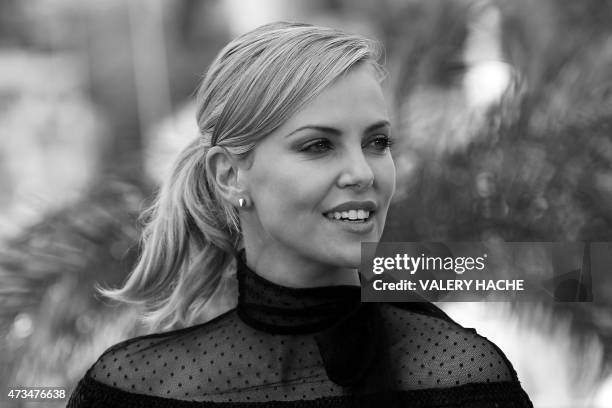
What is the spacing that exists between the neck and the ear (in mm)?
116

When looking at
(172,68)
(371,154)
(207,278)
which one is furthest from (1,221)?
(371,154)

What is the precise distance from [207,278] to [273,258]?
306mm

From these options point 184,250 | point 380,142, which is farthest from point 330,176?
point 184,250

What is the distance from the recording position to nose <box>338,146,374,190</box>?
128 cm

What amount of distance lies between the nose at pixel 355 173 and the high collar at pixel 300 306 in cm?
20

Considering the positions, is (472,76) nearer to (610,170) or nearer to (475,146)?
(475,146)

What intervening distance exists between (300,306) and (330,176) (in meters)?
0.26

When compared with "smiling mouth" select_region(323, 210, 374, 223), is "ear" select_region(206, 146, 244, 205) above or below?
above

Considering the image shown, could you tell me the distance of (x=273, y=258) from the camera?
144cm

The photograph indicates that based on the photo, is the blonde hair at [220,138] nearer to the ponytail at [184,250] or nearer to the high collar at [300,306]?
the ponytail at [184,250]

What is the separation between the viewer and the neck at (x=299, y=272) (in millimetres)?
1401

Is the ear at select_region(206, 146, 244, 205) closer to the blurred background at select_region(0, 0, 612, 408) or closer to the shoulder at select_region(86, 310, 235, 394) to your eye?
the shoulder at select_region(86, 310, 235, 394)

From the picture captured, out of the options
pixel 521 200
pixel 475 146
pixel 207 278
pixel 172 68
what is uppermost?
pixel 172 68

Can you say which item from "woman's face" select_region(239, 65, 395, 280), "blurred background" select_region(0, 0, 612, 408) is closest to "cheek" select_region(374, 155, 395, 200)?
"woman's face" select_region(239, 65, 395, 280)
